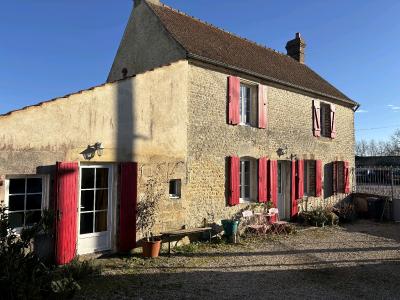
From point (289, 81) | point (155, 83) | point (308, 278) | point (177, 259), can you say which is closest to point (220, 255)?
point (177, 259)

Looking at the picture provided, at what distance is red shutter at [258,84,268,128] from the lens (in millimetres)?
10445

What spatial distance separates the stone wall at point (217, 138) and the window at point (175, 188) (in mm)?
268

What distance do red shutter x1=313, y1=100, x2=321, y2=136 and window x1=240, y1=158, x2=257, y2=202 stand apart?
3.47 meters

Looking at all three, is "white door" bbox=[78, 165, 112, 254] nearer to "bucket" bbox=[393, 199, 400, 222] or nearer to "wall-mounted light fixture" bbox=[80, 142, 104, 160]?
"wall-mounted light fixture" bbox=[80, 142, 104, 160]

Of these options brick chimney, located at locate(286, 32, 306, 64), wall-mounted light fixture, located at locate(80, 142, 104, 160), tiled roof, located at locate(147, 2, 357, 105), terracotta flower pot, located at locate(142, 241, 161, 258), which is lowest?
terracotta flower pot, located at locate(142, 241, 161, 258)

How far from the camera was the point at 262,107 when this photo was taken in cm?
1052

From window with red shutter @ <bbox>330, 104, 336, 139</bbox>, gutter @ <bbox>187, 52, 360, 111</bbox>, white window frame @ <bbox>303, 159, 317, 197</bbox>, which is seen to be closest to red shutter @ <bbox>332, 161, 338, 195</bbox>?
window with red shutter @ <bbox>330, 104, 336, 139</bbox>

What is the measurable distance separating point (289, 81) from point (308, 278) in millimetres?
7287

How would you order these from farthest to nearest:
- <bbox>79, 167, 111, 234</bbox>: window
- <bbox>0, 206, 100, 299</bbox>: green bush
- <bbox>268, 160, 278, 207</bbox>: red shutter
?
<bbox>268, 160, 278, 207</bbox>: red shutter < <bbox>79, 167, 111, 234</bbox>: window < <bbox>0, 206, 100, 299</bbox>: green bush

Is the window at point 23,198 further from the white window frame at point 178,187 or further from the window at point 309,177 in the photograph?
the window at point 309,177

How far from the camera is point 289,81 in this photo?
11.7m

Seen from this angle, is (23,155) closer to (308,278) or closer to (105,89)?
(105,89)

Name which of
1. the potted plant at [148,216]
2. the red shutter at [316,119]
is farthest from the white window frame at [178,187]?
the red shutter at [316,119]

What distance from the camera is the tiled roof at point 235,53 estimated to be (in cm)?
975
